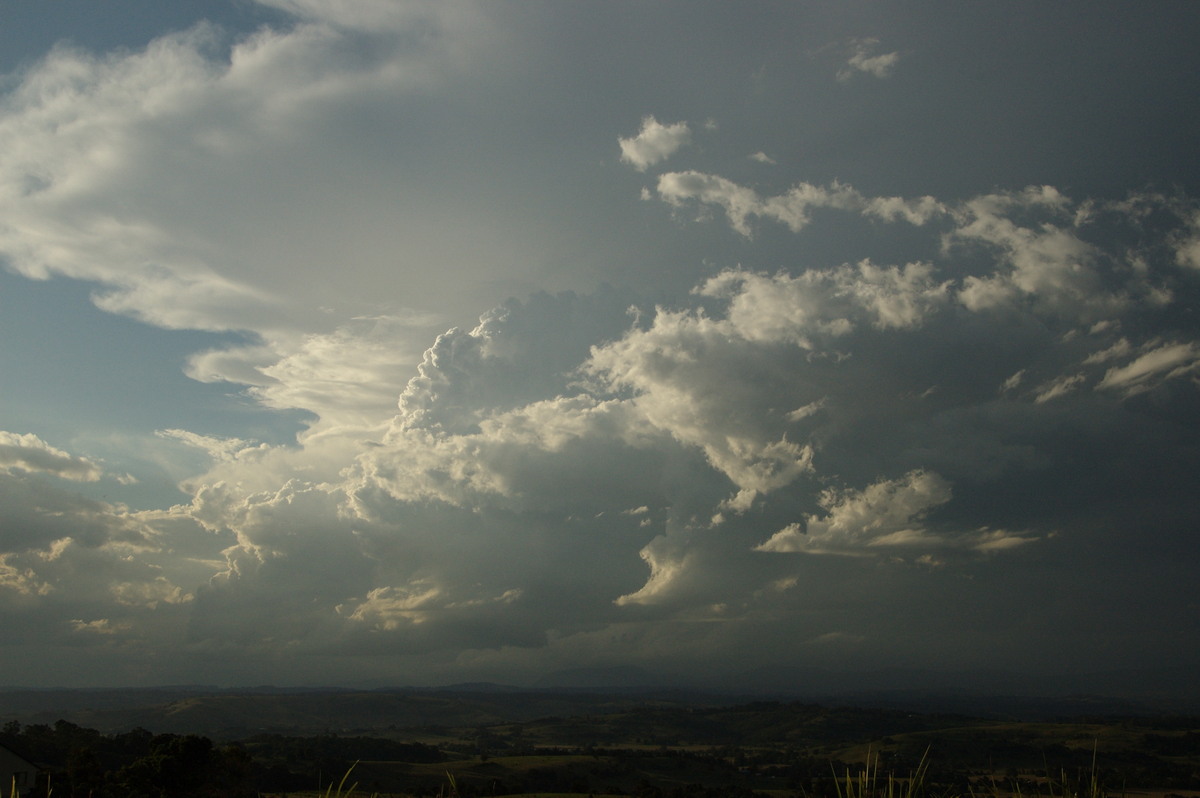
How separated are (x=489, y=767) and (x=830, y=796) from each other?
91.1 metres

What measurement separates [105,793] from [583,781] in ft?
398

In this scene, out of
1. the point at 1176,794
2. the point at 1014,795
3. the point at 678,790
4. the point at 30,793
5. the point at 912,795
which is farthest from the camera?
the point at 1176,794

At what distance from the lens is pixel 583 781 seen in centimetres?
18350

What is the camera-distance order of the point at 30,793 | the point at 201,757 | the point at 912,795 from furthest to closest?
the point at 201,757
the point at 30,793
the point at 912,795

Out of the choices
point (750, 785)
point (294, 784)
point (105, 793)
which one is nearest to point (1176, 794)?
point (750, 785)

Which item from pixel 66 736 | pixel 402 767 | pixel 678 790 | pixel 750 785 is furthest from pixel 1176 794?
pixel 66 736

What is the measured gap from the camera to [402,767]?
18812 cm

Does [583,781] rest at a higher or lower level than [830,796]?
lower

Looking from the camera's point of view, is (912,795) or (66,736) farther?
(66,736)

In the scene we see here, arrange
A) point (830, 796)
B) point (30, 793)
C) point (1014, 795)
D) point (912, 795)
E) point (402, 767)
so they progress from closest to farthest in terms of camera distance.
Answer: point (912, 795), point (1014, 795), point (30, 793), point (830, 796), point (402, 767)

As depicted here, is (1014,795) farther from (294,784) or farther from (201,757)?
(294,784)

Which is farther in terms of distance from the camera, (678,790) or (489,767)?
(489,767)

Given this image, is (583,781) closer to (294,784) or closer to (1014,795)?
(294,784)

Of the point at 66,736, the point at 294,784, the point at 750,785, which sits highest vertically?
the point at 66,736
